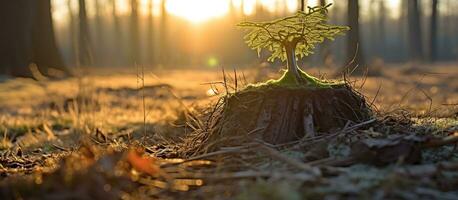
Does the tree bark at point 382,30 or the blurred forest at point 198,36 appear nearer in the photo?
the blurred forest at point 198,36

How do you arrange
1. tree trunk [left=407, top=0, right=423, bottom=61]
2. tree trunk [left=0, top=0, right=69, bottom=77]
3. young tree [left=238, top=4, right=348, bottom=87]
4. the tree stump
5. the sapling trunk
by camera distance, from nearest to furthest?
the tree stump
young tree [left=238, top=4, right=348, bottom=87]
the sapling trunk
tree trunk [left=0, top=0, right=69, bottom=77]
tree trunk [left=407, top=0, right=423, bottom=61]

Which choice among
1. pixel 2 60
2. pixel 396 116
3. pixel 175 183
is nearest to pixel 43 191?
pixel 175 183

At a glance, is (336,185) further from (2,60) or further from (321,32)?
(2,60)

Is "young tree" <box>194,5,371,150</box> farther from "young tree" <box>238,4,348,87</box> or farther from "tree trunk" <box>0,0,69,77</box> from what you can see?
"tree trunk" <box>0,0,69,77</box>

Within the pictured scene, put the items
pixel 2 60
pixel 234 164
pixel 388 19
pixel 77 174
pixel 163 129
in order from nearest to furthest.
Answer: pixel 77 174 < pixel 234 164 < pixel 163 129 < pixel 2 60 < pixel 388 19

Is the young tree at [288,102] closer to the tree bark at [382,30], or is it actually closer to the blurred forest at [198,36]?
the blurred forest at [198,36]

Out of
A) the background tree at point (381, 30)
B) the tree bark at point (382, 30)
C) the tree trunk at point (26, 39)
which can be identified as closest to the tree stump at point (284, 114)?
the tree trunk at point (26, 39)

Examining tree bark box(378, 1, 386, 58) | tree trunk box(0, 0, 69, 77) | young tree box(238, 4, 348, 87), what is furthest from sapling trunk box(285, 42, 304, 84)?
tree bark box(378, 1, 386, 58)
